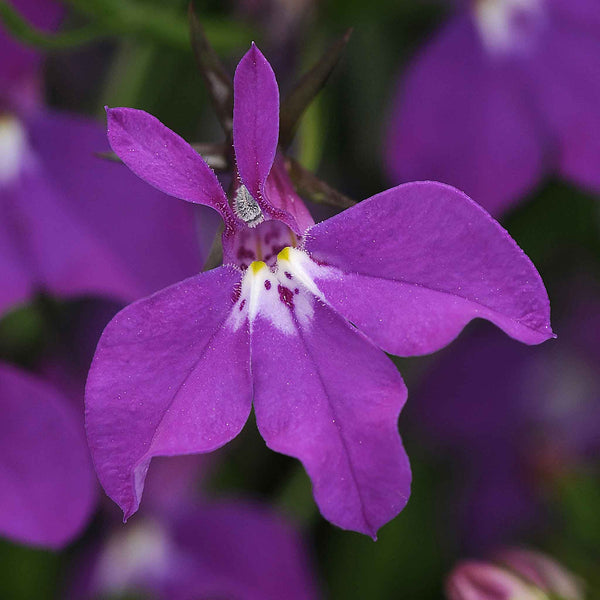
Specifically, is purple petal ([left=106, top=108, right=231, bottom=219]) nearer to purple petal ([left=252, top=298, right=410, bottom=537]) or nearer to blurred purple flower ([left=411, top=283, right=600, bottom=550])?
purple petal ([left=252, top=298, right=410, bottom=537])

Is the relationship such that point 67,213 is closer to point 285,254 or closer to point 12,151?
point 12,151

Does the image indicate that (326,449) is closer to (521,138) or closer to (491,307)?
(491,307)

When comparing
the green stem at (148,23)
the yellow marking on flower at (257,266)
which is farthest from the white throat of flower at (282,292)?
the green stem at (148,23)

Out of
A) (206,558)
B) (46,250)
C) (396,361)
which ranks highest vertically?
(46,250)

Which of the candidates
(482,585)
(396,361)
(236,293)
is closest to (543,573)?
(482,585)

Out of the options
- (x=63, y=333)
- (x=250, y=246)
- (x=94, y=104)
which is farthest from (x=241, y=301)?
(x=94, y=104)

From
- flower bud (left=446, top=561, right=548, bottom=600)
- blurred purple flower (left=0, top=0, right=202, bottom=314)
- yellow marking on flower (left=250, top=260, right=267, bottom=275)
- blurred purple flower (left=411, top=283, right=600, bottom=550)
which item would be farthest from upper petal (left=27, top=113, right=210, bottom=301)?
blurred purple flower (left=411, top=283, right=600, bottom=550)
